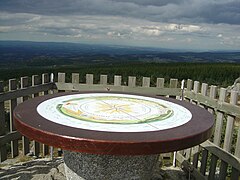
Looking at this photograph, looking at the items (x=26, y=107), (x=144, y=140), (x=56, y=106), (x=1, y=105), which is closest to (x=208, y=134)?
(x=144, y=140)

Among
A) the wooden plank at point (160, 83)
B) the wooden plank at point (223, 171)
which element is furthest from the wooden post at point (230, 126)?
the wooden plank at point (160, 83)

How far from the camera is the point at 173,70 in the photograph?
4600 cm

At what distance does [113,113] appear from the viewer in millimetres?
3182

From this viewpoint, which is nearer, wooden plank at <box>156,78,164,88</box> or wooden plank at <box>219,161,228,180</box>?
wooden plank at <box>219,161,228,180</box>

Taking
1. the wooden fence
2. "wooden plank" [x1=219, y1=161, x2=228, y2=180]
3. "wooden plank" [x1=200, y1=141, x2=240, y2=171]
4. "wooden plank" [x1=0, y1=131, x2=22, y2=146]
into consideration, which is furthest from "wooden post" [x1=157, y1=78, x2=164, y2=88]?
"wooden plank" [x1=0, y1=131, x2=22, y2=146]

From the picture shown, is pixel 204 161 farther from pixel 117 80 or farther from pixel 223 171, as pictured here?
pixel 117 80

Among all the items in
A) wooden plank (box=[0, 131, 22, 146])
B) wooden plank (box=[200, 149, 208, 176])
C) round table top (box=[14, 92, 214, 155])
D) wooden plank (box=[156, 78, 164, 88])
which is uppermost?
wooden plank (box=[156, 78, 164, 88])

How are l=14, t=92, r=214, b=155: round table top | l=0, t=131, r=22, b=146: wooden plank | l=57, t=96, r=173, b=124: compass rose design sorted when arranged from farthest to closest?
l=0, t=131, r=22, b=146: wooden plank
l=57, t=96, r=173, b=124: compass rose design
l=14, t=92, r=214, b=155: round table top

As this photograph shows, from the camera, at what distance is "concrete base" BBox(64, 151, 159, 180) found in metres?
2.81

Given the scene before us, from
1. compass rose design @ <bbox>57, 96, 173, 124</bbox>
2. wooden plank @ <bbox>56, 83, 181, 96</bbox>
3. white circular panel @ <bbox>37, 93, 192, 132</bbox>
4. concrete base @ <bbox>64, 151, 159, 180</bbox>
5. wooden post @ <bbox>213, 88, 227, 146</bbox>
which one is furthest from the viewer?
wooden plank @ <bbox>56, 83, 181, 96</bbox>

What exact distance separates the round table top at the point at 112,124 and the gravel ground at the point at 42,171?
167cm

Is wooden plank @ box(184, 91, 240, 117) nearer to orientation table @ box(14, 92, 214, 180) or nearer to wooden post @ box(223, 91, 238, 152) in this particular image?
wooden post @ box(223, 91, 238, 152)

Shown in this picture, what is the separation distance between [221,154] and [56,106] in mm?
2723

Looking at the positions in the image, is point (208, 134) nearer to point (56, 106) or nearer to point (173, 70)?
point (56, 106)
